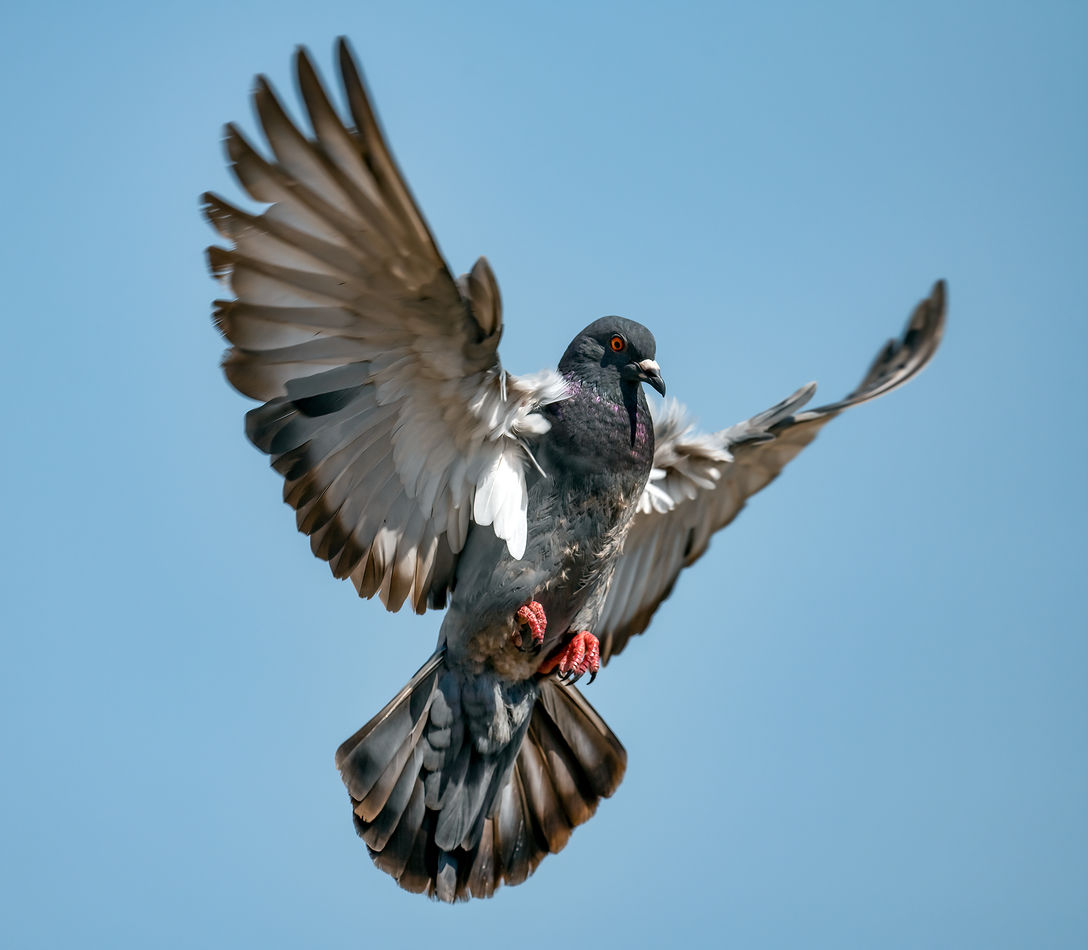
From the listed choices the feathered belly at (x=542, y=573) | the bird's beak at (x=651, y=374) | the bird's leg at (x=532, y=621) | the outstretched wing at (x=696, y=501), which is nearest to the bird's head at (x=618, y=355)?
the bird's beak at (x=651, y=374)

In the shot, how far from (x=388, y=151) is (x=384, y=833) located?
3.98 metres

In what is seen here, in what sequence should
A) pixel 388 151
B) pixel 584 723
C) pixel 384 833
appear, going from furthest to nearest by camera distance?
pixel 584 723
pixel 384 833
pixel 388 151

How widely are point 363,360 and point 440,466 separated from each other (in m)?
0.80

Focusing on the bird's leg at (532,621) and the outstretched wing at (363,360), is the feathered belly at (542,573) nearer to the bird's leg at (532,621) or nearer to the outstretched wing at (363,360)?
the bird's leg at (532,621)

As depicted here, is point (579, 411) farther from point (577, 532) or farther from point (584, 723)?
point (584, 723)

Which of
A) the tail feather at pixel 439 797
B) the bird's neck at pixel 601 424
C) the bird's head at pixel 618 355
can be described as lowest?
→ the tail feather at pixel 439 797

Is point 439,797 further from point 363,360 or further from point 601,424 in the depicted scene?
point 363,360

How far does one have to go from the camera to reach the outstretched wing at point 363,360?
542cm

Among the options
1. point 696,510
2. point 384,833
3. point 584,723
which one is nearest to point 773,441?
point 696,510

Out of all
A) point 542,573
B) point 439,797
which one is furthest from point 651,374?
point 439,797

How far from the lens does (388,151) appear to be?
5.34m

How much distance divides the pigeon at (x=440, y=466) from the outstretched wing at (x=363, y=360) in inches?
0.4

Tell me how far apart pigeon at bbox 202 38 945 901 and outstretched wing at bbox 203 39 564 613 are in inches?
0.4

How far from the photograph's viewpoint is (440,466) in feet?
21.8
